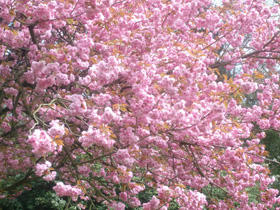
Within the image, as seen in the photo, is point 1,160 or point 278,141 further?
point 278,141

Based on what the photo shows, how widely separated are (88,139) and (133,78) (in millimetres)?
1107

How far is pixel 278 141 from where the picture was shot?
9.98m

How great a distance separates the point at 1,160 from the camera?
3.90 m

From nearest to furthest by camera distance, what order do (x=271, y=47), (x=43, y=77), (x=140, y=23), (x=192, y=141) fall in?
(x=43, y=77) < (x=192, y=141) < (x=140, y=23) < (x=271, y=47)

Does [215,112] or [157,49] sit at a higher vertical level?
[157,49]

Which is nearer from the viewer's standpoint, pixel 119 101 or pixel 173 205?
pixel 119 101

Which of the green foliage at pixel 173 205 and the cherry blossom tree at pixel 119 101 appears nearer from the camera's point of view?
the cherry blossom tree at pixel 119 101

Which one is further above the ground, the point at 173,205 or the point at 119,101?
the point at 119,101

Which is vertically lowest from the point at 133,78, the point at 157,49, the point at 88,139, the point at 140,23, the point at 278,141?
the point at 88,139

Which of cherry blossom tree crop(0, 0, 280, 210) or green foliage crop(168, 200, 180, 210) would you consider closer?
cherry blossom tree crop(0, 0, 280, 210)

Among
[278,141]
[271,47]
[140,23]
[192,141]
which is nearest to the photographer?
[192,141]

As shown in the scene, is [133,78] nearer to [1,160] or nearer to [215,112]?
[215,112]

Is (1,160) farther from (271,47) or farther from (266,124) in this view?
(271,47)

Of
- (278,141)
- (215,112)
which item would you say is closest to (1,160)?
(215,112)
